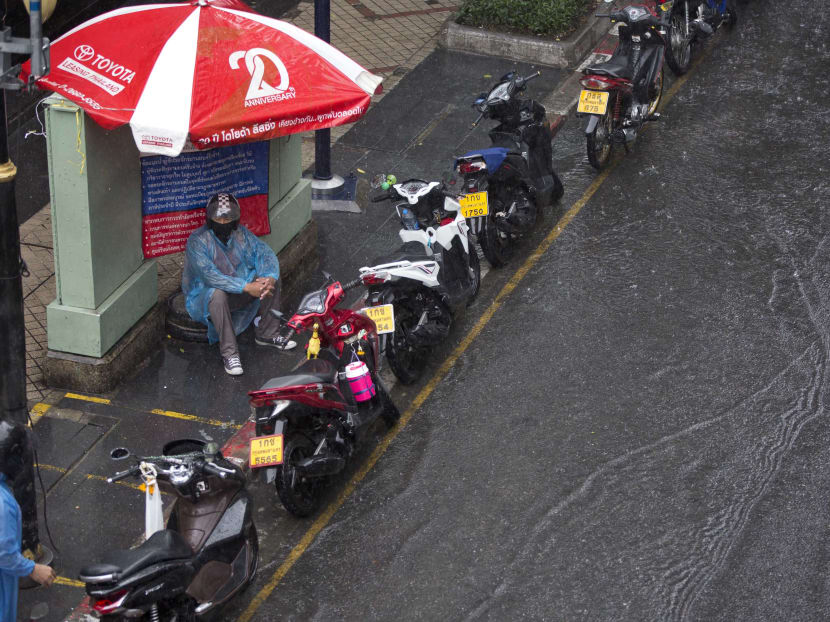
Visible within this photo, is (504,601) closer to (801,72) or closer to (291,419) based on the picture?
(291,419)

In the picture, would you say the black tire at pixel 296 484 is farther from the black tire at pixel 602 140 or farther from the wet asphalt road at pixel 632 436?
the black tire at pixel 602 140

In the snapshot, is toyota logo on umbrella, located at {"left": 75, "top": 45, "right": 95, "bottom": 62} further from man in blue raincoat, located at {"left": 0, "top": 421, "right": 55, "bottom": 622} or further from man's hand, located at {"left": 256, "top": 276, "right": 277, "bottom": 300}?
man in blue raincoat, located at {"left": 0, "top": 421, "right": 55, "bottom": 622}

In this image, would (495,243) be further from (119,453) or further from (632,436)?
(119,453)

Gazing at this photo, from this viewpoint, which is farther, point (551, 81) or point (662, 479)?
point (551, 81)

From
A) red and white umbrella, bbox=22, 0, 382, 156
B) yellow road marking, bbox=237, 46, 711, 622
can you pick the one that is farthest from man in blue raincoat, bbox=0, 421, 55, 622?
red and white umbrella, bbox=22, 0, 382, 156

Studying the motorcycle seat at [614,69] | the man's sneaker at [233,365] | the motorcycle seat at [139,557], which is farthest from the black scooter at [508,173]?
the motorcycle seat at [139,557]

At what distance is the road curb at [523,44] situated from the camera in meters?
13.3

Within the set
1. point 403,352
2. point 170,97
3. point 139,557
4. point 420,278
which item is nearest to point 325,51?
point 170,97

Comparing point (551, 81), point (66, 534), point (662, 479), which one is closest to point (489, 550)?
point (662, 479)

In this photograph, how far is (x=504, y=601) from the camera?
256 inches

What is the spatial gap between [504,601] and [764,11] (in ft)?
36.6

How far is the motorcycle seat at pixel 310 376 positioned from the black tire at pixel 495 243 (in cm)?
269

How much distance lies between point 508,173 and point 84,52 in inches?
147

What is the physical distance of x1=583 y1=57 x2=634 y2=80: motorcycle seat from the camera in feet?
35.9
